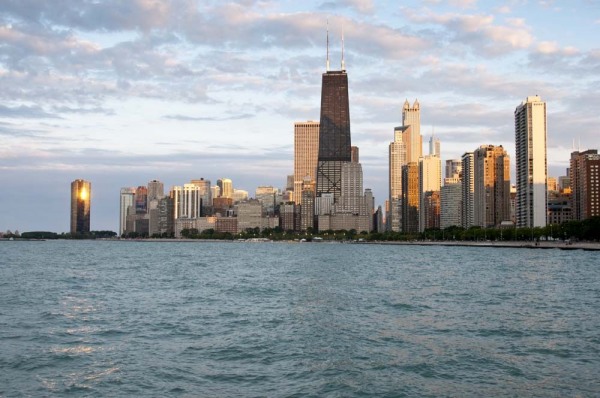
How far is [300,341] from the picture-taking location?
107 ft

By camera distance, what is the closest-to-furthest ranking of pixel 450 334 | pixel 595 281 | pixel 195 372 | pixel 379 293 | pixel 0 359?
1. pixel 195 372
2. pixel 0 359
3. pixel 450 334
4. pixel 379 293
5. pixel 595 281

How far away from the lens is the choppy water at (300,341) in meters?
24.3

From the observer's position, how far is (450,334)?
3434cm

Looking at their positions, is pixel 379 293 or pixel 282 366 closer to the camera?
pixel 282 366

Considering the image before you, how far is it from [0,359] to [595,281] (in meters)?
58.6

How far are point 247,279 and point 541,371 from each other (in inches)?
1894

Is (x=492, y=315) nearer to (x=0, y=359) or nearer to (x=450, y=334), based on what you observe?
(x=450, y=334)

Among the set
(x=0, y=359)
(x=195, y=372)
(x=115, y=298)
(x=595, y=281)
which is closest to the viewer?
(x=195, y=372)

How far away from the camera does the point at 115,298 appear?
5128 cm

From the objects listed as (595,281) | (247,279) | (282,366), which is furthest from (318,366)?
(595,281)

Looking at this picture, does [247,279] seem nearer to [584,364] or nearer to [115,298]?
[115,298]

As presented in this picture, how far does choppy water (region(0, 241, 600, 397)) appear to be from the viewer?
79.8ft

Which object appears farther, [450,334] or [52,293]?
[52,293]

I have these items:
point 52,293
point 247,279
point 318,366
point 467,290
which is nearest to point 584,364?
point 318,366
